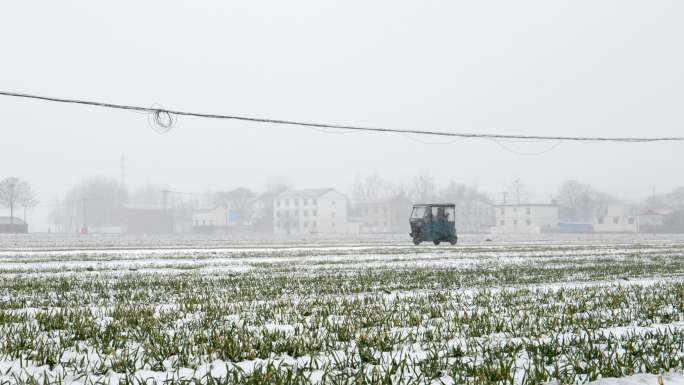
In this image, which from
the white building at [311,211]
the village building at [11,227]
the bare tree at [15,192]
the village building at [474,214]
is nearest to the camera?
the village building at [11,227]

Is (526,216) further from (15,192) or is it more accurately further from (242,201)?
(15,192)

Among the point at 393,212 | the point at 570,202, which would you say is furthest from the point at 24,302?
the point at 570,202

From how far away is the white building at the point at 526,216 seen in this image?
125812 mm

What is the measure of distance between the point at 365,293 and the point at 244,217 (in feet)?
497

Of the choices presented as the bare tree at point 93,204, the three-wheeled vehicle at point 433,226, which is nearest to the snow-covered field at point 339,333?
the three-wheeled vehicle at point 433,226

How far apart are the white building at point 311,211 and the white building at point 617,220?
5488 centimetres

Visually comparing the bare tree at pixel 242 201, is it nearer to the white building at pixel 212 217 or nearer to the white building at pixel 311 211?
the white building at pixel 212 217

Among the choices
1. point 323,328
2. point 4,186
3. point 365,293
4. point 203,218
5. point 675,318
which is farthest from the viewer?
point 203,218

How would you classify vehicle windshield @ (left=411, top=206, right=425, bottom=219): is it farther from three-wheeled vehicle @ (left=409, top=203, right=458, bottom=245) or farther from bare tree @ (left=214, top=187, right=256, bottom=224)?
bare tree @ (left=214, top=187, right=256, bottom=224)

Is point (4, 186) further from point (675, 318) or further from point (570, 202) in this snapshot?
point (570, 202)

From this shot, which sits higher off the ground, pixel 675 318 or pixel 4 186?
pixel 4 186

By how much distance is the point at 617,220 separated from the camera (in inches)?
Answer: 4710

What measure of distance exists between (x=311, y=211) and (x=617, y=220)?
66650 mm

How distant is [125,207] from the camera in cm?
15225
